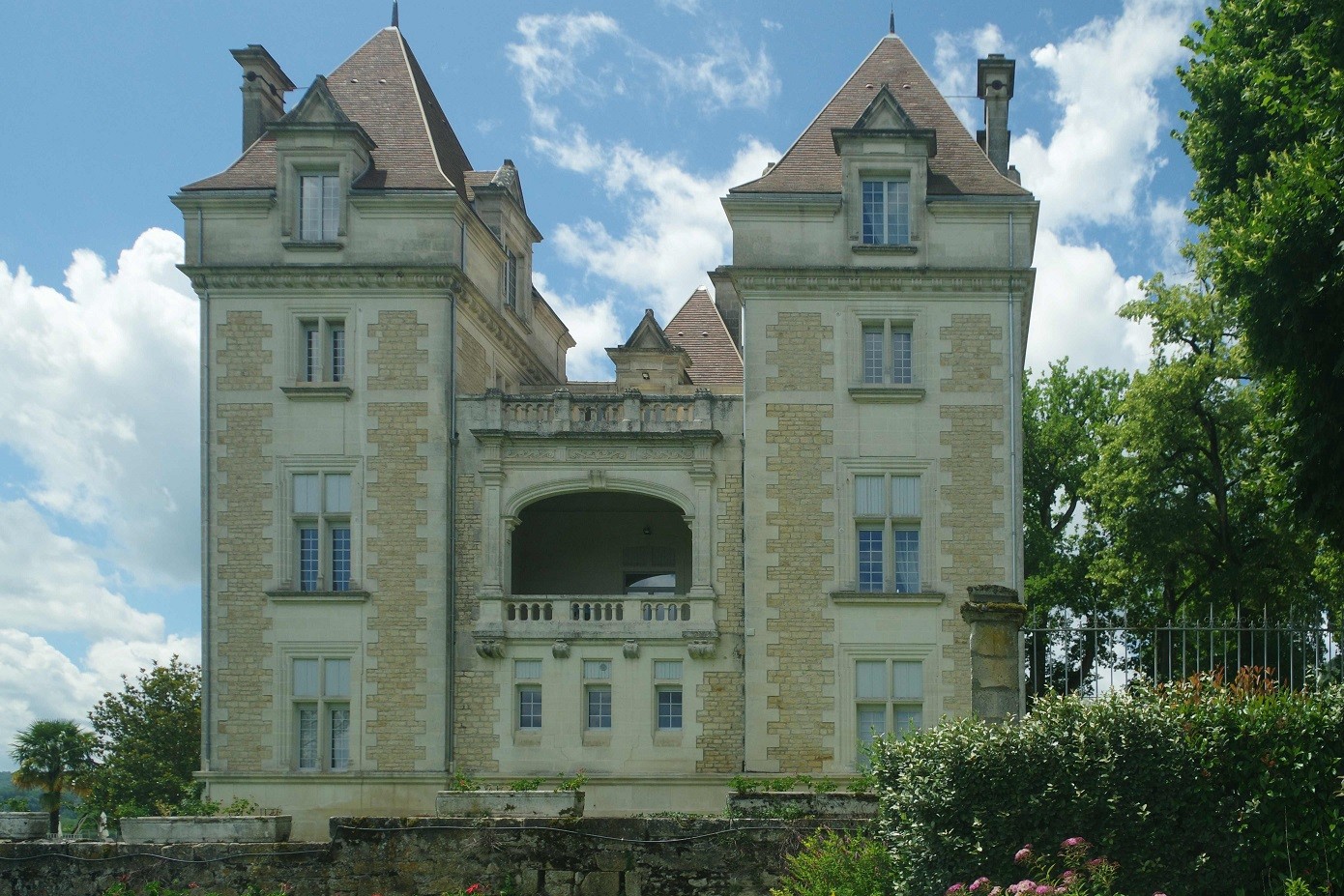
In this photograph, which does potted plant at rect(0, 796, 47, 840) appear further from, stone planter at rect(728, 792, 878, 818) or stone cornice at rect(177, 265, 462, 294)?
stone cornice at rect(177, 265, 462, 294)

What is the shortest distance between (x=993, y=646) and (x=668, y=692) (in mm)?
12389

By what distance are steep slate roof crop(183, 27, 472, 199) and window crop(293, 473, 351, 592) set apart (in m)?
5.66

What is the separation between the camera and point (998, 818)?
13820mm

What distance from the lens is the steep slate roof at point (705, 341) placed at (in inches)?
1388

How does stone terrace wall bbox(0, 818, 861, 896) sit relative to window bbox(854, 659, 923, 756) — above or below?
below

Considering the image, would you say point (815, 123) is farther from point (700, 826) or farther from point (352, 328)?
point (700, 826)

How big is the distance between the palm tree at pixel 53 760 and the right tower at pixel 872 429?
28.4 m

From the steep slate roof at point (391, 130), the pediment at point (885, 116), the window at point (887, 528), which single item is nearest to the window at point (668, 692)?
the window at point (887, 528)

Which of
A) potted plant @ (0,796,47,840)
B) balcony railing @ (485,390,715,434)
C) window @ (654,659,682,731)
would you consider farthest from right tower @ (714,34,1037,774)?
potted plant @ (0,796,47,840)

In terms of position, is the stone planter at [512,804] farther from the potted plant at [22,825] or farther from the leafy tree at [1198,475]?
the leafy tree at [1198,475]

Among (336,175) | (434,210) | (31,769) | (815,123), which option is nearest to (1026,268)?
(815,123)

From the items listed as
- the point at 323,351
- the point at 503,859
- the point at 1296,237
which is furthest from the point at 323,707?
the point at 1296,237

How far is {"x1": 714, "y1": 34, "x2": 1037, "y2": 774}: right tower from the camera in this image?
27484 mm

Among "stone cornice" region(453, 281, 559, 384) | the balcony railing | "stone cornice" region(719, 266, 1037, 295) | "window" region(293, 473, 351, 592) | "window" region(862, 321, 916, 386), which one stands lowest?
"window" region(293, 473, 351, 592)
